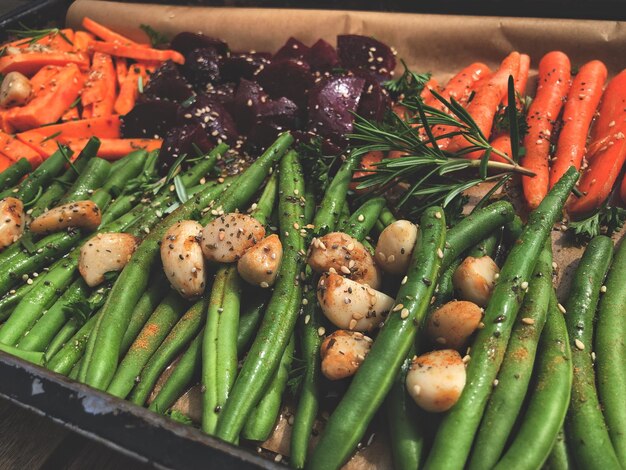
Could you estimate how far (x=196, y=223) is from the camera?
338 cm

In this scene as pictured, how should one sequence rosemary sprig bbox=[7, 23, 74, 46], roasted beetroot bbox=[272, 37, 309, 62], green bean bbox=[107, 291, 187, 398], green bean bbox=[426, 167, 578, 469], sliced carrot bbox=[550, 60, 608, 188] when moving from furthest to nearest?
rosemary sprig bbox=[7, 23, 74, 46] < roasted beetroot bbox=[272, 37, 309, 62] < sliced carrot bbox=[550, 60, 608, 188] < green bean bbox=[107, 291, 187, 398] < green bean bbox=[426, 167, 578, 469]

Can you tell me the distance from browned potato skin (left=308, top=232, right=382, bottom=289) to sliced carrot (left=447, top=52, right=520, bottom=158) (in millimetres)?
1573

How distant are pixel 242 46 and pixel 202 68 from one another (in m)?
0.97

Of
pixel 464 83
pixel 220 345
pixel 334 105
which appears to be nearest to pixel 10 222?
pixel 220 345

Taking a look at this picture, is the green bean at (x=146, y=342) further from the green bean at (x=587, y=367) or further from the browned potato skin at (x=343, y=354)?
the green bean at (x=587, y=367)

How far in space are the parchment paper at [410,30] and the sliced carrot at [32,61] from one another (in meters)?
1.02

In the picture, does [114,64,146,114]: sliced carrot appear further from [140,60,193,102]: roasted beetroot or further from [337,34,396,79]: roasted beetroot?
[337,34,396,79]: roasted beetroot

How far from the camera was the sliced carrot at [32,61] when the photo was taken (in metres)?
5.59

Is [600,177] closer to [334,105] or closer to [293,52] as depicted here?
[334,105]

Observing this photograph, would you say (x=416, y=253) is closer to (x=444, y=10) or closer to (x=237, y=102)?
(x=237, y=102)

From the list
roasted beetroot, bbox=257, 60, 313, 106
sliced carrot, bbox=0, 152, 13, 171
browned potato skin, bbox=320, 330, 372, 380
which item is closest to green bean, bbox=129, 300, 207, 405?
browned potato skin, bbox=320, 330, 372, 380

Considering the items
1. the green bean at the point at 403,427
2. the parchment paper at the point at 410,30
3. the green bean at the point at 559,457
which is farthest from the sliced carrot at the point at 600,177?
the green bean at the point at 403,427

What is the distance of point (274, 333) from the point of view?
9.47 feet

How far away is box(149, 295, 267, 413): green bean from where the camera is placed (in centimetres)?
292
